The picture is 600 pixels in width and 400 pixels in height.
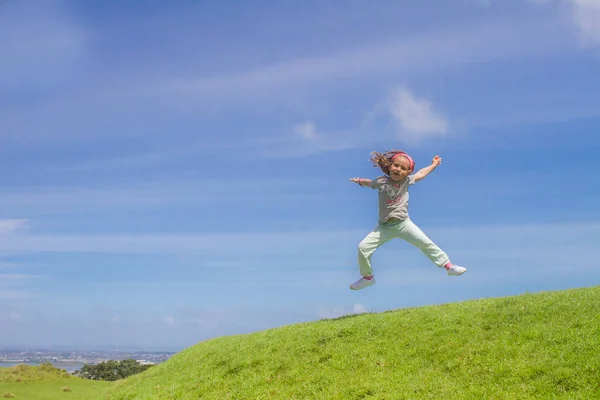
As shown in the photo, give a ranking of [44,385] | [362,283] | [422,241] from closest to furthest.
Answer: [422,241] < [362,283] < [44,385]

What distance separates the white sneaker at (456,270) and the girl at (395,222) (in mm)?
27

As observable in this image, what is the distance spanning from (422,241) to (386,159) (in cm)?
254

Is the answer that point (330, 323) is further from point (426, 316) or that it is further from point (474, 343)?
→ point (474, 343)

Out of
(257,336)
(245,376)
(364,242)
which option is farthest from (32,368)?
(364,242)

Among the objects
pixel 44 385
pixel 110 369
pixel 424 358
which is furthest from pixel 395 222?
pixel 110 369

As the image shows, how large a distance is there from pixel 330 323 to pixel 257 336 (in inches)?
107

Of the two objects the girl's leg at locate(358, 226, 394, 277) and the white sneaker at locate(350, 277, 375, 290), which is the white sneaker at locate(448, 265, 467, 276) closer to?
the girl's leg at locate(358, 226, 394, 277)

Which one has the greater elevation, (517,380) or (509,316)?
(509,316)

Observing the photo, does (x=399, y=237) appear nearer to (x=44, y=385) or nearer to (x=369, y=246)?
(x=369, y=246)

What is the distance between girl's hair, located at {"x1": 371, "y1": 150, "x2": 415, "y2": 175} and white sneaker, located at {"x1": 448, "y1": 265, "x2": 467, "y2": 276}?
9.79 feet

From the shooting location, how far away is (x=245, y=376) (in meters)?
14.9

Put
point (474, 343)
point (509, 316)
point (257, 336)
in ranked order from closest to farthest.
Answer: point (474, 343) → point (509, 316) → point (257, 336)

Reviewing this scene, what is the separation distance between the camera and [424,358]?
13.1 m

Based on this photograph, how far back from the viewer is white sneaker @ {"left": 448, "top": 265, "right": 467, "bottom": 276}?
15.8 metres
